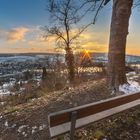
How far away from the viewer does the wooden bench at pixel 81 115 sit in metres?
4.47

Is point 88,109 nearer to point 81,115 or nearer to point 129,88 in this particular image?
point 81,115

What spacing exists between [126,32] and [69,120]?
5010 mm

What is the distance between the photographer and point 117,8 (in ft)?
28.4

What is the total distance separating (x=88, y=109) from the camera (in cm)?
484

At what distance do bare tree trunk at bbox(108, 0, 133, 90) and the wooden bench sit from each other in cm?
309

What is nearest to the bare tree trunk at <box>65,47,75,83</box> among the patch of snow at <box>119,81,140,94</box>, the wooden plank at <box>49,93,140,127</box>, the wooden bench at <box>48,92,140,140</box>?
the patch of snow at <box>119,81,140,94</box>

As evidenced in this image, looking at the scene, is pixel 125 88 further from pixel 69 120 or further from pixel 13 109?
pixel 69 120

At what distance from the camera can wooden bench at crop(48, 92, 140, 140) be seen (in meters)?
4.47

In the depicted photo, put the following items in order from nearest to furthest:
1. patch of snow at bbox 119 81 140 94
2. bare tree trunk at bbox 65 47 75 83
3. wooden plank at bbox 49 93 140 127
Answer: wooden plank at bbox 49 93 140 127
patch of snow at bbox 119 81 140 94
bare tree trunk at bbox 65 47 75 83

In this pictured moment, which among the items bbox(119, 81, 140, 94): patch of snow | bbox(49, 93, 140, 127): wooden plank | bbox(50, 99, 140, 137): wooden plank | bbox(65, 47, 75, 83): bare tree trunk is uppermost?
bbox(49, 93, 140, 127): wooden plank

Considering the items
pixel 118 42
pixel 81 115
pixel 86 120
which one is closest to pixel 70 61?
pixel 118 42

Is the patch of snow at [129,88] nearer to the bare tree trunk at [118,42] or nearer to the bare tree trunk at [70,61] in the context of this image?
the bare tree trunk at [118,42]

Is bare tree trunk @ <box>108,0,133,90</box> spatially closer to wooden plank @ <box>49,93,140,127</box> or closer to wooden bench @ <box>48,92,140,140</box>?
wooden plank @ <box>49,93,140,127</box>

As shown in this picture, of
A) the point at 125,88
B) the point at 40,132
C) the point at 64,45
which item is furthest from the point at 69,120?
the point at 64,45
